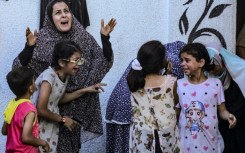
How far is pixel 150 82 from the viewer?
14.4 feet

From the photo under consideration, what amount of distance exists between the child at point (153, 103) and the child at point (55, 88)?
17.4 inches

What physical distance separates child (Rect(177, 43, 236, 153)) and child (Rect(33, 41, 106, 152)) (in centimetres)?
72

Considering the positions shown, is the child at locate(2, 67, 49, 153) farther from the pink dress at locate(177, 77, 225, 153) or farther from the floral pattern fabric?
the pink dress at locate(177, 77, 225, 153)

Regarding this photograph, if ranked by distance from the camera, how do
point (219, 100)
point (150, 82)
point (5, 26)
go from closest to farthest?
1. point (150, 82)
2. point (219, 100)
3. point (5, 26)

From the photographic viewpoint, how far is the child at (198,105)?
4.61 metres

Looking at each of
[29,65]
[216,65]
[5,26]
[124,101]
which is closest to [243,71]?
[216,65]

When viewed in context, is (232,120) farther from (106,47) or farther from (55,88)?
(55,88)

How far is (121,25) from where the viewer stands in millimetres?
5684

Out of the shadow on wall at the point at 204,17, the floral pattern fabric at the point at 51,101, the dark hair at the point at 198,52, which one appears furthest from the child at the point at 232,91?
the floral pattern fabric at the point at 51,101

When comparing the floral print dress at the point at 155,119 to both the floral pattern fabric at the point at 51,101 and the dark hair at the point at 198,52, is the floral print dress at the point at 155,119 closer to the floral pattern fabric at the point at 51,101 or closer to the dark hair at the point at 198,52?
the dark hair at the point at 198,52

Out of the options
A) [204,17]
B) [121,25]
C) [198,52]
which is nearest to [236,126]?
[198,52]

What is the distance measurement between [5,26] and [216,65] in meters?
1.98

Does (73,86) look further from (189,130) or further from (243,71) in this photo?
(243,71)

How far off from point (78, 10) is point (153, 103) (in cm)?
152
